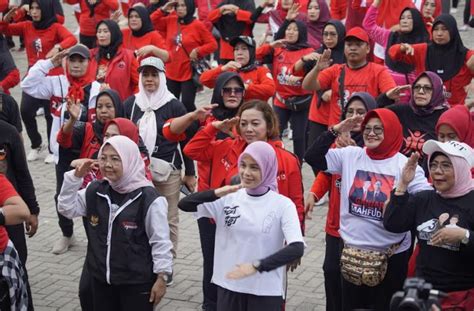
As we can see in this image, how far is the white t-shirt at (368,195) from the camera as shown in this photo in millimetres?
6660

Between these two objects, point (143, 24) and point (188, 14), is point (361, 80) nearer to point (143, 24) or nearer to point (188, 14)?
point (143, 24)

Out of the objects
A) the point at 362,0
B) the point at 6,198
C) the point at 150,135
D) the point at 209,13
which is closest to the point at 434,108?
the point at 150,135

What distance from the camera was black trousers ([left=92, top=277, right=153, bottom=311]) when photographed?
658 cm

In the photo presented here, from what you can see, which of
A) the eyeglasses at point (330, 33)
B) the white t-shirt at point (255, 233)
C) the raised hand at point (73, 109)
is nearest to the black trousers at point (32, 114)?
the raised hand at point (73, 109)

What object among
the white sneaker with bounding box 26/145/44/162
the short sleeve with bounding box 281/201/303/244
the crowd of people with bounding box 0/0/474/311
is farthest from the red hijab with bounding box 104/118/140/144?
the white sneaker with bounding box 26/145/44/162

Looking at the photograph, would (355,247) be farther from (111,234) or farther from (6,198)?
(6,198)

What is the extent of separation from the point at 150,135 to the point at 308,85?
1811 mm

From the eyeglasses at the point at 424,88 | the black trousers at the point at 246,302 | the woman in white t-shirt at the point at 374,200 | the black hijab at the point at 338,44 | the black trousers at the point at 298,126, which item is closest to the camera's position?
the black trousers at the point at 246,302

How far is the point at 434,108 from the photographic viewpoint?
800 centimetres

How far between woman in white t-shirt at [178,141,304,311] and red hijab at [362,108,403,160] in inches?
34.2

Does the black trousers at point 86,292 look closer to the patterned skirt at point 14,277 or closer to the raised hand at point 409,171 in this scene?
the patterned skirt at point 14,277

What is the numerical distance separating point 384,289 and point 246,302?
1.07 meters

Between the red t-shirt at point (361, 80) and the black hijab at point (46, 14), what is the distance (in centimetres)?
508

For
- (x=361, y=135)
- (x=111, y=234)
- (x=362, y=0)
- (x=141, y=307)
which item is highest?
(x=362, y=0)
